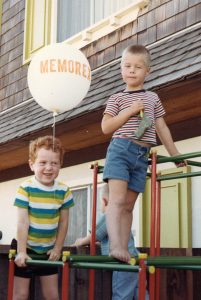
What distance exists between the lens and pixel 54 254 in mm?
3605

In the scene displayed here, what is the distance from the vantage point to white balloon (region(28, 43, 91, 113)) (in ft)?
17.5

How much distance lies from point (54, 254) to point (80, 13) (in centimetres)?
477

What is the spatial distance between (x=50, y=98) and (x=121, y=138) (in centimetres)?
197

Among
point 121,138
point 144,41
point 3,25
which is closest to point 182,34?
point 144,41

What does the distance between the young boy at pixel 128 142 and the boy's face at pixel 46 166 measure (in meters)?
0.37

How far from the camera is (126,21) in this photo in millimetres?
6770

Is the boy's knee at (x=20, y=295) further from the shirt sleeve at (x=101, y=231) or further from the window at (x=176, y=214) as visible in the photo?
the window at (x=176, y=214)

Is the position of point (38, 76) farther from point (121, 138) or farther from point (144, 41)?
point (121, 138)

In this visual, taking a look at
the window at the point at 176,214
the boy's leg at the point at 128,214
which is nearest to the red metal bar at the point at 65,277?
the boy's leg at the point at 128,214

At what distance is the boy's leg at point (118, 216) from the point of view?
3230 millimetres

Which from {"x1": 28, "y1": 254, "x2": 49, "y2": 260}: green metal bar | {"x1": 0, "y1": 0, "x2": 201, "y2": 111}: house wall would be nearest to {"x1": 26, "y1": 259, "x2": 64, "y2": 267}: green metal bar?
{"x1": 28, "y1": 254, "x2": 49, "y2": 260}: green metal bar

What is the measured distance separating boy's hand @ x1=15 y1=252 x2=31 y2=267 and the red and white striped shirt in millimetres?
886

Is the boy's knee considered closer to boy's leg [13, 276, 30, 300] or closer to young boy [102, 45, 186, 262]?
boy's leg [13, 276, 30, 300]

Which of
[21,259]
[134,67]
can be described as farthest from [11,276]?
[134,67]
